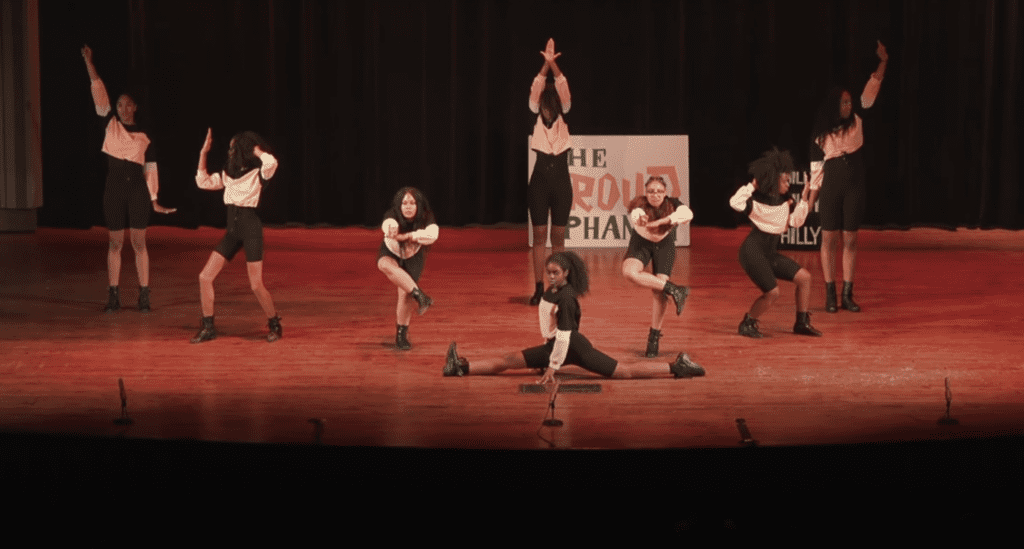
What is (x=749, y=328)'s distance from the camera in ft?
27.4

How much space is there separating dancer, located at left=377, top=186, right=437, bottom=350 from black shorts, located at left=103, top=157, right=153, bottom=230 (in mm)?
2211

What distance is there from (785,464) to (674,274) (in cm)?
548

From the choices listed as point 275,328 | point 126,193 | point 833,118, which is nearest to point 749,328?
point 833,118

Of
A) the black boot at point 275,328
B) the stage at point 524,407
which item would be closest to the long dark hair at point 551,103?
the stage at point 524,407

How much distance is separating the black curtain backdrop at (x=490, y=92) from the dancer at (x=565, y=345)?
725 centimetres

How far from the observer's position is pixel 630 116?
14.2 metres

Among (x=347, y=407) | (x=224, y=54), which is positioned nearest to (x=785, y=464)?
(x=347, y=407)

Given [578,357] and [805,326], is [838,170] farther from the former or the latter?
[578,357]

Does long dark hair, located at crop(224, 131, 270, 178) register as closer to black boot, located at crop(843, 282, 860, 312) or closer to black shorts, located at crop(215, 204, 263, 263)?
black shorts, located at crop(215, 204, 263, 263)

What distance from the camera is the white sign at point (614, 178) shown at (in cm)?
1271

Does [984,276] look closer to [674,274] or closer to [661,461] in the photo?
[674,274]

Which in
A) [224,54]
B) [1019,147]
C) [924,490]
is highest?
[224,54]

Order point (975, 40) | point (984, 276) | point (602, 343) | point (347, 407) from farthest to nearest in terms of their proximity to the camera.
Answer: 1. point (975, 40)
2. point (984, 276)
3. point (602, 343)
4. point (347, 407)

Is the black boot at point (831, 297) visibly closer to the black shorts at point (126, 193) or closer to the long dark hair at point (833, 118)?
the long dark hair at point (833, 118)
